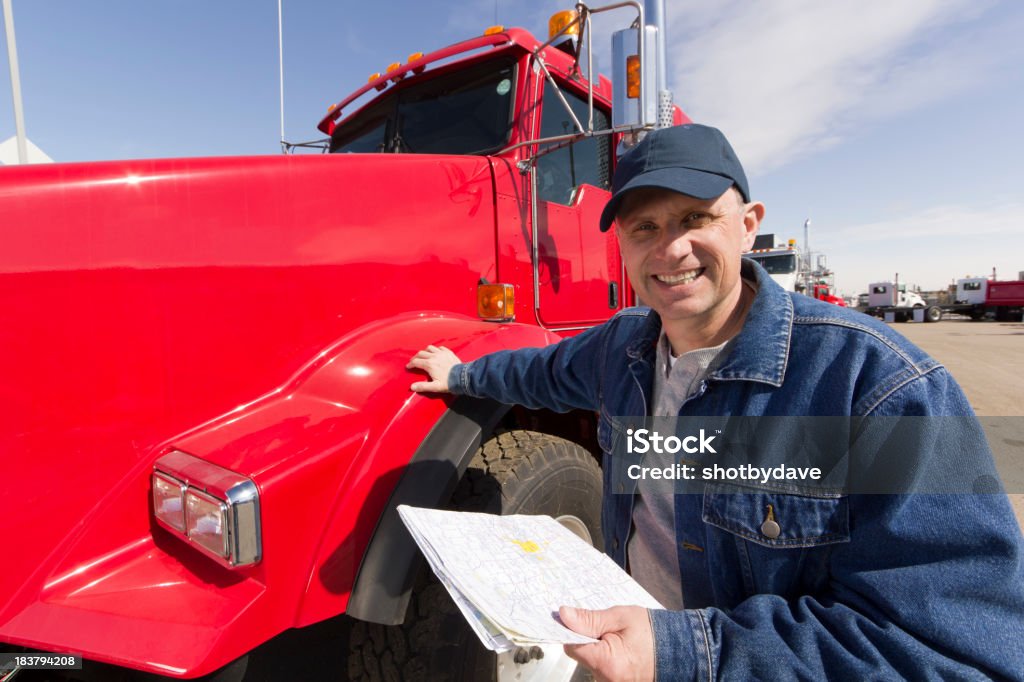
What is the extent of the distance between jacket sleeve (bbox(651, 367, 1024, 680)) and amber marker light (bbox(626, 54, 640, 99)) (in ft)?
4.67

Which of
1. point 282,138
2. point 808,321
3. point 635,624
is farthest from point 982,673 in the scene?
point 282,138

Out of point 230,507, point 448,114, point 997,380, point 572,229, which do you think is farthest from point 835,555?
point 997,380

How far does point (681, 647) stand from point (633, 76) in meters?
1.78

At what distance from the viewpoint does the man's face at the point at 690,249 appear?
120 cm

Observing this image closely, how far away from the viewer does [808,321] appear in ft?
3.61

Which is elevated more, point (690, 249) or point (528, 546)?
point (690, 249)

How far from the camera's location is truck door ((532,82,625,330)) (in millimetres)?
2523

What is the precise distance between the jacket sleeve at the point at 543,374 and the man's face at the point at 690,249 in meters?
0.37

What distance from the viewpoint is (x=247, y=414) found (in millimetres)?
1481

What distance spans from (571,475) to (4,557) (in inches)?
57.6

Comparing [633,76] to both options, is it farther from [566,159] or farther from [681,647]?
[681,647]

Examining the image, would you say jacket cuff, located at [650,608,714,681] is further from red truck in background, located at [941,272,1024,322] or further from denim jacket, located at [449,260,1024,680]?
red truck in background, located at [941,272,1024,322]

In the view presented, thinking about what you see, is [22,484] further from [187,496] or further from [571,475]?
[571,475]

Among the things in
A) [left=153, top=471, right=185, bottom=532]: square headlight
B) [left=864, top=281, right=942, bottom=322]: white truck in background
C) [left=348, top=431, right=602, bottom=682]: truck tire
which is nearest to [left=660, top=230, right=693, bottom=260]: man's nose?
[left=348, top=431, right=602, bottom=682]: truck tire
